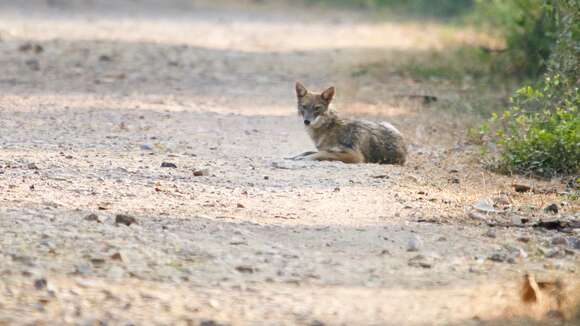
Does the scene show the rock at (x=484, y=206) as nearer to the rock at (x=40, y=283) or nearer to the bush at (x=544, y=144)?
the bush at (x=544, y=144)

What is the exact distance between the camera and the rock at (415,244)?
732 centimetres

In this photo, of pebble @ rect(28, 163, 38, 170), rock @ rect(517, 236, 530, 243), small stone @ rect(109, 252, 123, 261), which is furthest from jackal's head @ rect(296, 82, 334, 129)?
small stone @ rect(109, 252, 123, 261)

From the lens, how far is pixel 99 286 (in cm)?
637

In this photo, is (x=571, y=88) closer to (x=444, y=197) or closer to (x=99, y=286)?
(x=444, y=197)

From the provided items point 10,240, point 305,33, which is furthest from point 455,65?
point 10,240

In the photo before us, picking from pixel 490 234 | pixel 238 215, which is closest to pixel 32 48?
pixel 238 215

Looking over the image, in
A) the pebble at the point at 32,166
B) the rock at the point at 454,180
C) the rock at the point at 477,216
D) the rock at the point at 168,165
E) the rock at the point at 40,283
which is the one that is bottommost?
the rock at the point at 40,283

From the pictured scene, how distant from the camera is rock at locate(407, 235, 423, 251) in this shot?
24.0 feet

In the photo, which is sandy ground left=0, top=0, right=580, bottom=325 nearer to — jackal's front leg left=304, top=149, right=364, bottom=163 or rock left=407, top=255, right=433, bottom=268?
rock left=407, top=255, right=433, bottom=268

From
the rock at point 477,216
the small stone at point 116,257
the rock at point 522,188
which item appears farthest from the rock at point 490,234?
the small stone at point 116,257

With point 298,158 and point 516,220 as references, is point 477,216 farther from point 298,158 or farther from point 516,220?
point 298,158

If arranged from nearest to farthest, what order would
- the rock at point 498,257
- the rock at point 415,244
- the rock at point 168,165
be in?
the rock at point 498,257, the rock at point 415,244, the rock at point 168,165

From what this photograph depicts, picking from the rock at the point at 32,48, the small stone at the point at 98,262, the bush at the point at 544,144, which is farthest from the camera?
the rock at the point at 32,48

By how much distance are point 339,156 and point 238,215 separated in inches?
108
